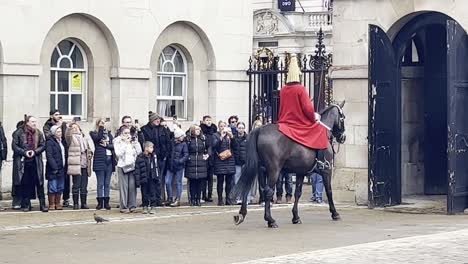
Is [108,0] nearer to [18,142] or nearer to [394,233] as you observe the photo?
[18,142]

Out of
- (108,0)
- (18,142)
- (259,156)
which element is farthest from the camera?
(108,0)

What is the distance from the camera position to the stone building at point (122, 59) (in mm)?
23219

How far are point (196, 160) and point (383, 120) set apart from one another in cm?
354

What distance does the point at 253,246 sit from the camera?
15.4 metres

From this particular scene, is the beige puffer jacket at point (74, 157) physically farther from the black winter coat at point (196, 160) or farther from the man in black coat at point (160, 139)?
the black winter coat at point (196, 160)

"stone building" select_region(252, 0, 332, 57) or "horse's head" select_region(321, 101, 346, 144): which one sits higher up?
"stone building" select_region(252, 0, 332, 57)

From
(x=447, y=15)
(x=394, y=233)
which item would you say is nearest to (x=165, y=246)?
(x=394, y=233)

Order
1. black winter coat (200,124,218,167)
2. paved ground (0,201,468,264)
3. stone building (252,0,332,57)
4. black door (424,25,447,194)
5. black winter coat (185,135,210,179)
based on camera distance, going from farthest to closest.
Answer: stone building (252,0,332,57)
black door (424,25,447,194)
black winter coat (200,124,218,167)
black winter coat (185,135,210,179)
paved ground (0,201,468,264)

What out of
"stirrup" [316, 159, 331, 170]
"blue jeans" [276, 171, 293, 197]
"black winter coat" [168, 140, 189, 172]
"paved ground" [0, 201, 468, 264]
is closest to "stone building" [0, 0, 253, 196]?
"black winter coat" [168, 140, 189, 172]

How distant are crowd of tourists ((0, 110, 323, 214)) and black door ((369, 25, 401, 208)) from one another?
60.6 inches

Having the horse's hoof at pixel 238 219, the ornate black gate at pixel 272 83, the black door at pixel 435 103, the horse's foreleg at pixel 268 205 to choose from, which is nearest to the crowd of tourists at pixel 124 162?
the ornate black gate at pixel 272 83

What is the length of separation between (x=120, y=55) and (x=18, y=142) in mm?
5736

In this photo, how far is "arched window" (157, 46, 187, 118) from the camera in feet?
88.9

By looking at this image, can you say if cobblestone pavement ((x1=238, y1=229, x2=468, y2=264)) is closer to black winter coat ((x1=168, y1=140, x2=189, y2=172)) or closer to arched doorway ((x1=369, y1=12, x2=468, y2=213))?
arched doorway ((x1=369, y1=12, x2=468, y2=213))
